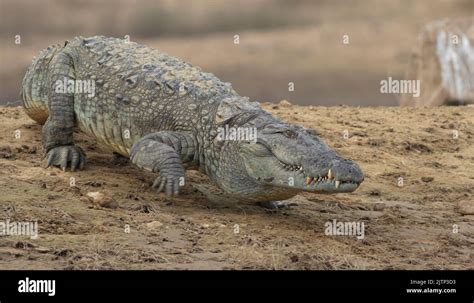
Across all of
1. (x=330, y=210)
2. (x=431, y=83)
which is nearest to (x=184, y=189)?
(x=330, y=210)

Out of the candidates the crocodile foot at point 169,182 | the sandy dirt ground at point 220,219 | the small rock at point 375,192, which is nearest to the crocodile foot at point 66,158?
the sandy dirt ground at point 220,219

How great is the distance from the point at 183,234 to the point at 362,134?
6.68 metres

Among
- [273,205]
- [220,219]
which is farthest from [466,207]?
[220,219]

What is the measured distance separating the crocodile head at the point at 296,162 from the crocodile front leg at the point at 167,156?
32.7 inches

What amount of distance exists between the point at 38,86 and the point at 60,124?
44.0 inches

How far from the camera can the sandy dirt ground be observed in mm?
6090

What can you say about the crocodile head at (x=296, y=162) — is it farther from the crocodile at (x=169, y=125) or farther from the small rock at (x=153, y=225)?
the small rock at (x=153, y=225)

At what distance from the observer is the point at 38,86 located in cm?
1042

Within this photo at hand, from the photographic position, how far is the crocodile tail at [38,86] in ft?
34.0

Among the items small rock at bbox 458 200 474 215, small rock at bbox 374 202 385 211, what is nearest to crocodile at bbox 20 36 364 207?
small rock at bbox 374 202 385 211

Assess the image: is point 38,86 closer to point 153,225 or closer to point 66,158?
point 66,158
